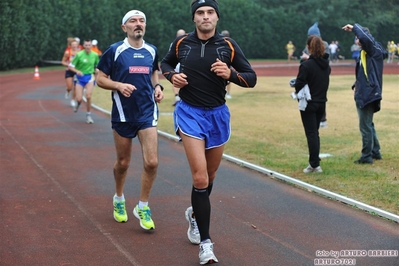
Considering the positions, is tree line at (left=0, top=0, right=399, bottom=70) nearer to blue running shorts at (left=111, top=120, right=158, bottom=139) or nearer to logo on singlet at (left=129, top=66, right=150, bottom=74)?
logo on singlet at (left=129, top=66, right=150, bottom=74)

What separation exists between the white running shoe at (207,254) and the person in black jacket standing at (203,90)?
0.04ft

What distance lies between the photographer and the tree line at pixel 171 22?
139 feet

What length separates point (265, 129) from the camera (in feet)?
51.9

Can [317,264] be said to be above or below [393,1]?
below

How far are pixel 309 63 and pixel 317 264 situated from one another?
4752 millimetres

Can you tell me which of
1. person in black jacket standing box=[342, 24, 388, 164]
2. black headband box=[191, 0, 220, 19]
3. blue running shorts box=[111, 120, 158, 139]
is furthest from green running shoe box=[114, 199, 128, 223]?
person in black jacket standing box=[342, 24, 388, 164]

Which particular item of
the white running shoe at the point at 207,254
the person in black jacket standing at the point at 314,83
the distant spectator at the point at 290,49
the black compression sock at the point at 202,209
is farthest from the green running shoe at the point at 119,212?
the distant spectator at the point at 290,49

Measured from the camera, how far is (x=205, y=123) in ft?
21.0

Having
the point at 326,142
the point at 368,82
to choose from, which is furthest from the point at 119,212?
the point at 326,142

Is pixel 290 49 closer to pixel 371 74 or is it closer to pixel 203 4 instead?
pixel 371 74

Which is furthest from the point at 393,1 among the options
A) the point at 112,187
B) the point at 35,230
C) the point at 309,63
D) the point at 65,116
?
the point at 35,230

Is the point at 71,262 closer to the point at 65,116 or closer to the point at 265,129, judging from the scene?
the point at 265,129

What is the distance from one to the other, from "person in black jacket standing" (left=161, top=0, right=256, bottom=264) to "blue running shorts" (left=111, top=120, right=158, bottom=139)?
106 centimetres

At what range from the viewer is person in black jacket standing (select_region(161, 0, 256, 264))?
6.30 metres
